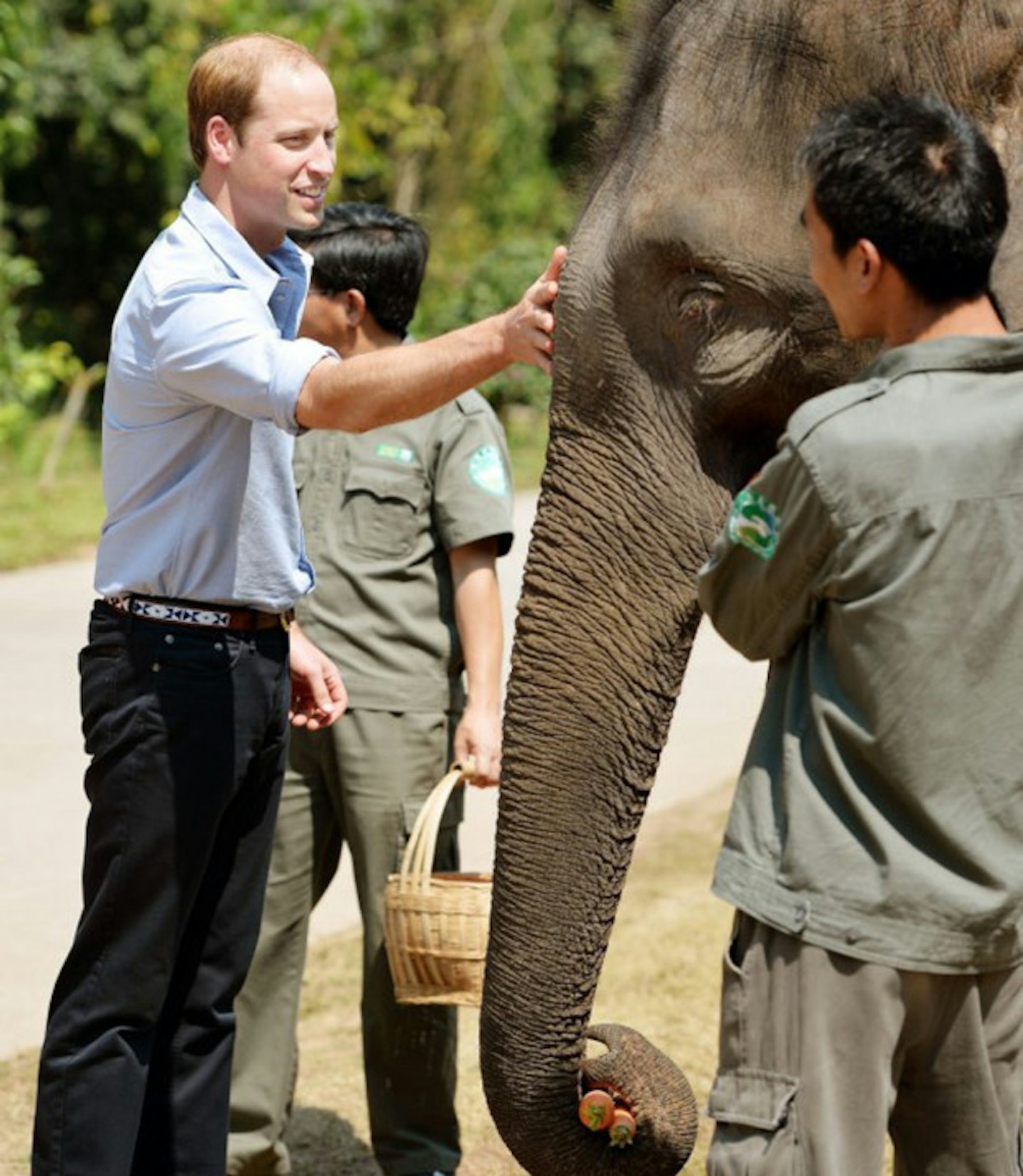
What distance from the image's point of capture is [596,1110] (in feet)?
10.2

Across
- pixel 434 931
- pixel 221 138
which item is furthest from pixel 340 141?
pixel 221 138

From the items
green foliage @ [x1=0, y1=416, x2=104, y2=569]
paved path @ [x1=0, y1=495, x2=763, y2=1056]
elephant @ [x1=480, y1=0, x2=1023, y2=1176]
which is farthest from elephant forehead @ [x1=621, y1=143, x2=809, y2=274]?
green foliage @ [x1=0, y1=416, x2=104, y2=569]

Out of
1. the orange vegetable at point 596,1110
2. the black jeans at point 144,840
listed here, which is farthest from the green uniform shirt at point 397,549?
the orange vegetable at point 596,1110

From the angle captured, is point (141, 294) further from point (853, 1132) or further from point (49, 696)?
point (49, 696)

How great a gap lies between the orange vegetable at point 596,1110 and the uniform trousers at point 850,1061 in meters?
0.47

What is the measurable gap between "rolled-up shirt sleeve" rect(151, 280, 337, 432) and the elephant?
0.42 metres

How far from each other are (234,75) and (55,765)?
15.9 ft

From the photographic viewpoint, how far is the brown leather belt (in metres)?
3.35

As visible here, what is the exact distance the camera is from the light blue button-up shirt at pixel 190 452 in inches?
125

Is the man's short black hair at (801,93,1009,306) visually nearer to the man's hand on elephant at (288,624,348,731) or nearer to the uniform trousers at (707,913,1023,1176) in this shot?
the uniform trousers at (707,913,1023,1176)

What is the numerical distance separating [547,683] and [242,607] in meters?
0.59

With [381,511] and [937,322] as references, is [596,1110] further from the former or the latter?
[381,511]

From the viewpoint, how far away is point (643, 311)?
128 inches

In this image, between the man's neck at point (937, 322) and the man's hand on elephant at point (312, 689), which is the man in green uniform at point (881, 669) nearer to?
the man's neck at point (937, 322)
